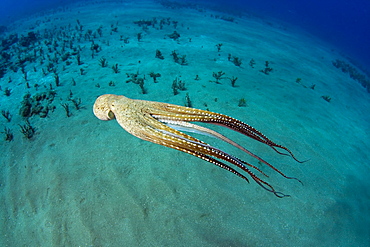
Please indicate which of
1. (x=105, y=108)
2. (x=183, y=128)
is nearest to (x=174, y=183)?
(x=183, y=128)

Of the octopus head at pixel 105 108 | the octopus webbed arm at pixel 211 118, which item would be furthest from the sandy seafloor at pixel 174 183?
the octopus webbed arm at pixel 211 118

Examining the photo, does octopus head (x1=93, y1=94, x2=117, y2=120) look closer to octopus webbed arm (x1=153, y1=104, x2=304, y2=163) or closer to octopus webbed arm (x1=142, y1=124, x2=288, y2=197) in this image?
octopus webbed arm (x1=153, y1=104, x2=304, y2=163)

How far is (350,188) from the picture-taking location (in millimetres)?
4887

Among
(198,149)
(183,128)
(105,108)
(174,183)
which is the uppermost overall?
(198,149)

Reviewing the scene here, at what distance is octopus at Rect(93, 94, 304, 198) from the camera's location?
90.9 inches

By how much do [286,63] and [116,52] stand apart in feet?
48.1

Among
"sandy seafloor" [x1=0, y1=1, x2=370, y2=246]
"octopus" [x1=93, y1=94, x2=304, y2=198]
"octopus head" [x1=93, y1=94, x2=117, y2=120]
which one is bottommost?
"sandy seafloor" [x1=0, y1=1, x2=370, y2=246]

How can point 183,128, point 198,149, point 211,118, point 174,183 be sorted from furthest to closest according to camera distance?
point 174,183 < point 183,128 < point 211,118 < point 198,149

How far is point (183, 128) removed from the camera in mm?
3027

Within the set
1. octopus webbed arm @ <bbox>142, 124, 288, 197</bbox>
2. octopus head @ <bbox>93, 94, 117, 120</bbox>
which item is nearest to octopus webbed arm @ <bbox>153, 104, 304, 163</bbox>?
octopus webbed arm @ <bbox>142, 124, 288, 197</bbox>

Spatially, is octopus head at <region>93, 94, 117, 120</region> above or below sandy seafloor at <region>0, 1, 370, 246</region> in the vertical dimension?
above

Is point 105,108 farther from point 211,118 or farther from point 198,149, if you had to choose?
point 198,149

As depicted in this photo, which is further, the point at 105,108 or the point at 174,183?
the point at 174,183

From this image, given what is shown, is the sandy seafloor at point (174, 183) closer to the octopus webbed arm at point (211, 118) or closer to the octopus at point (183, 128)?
the octopus at point (183, 128)
